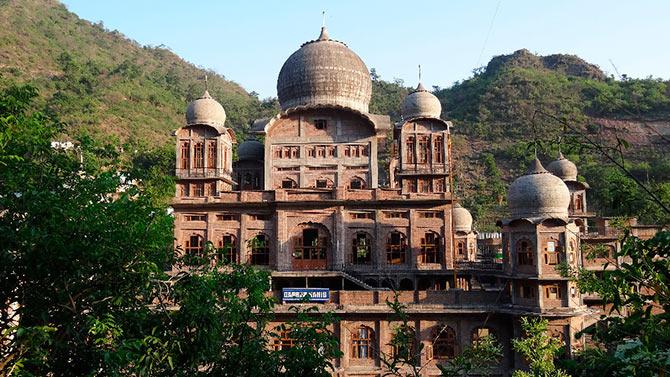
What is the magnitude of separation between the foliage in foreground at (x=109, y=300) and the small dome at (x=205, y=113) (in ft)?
65.9

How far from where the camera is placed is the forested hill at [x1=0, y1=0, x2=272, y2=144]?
200 ft

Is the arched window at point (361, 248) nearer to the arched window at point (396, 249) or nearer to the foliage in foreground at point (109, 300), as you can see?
the arched window at point (396, 249)

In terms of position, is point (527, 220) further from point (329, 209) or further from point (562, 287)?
point (329, 209)

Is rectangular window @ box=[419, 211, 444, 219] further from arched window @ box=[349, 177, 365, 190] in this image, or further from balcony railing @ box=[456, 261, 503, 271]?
arched window @ box=[349, 177, 365, 190]

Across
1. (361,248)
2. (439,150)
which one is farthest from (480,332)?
(439,150)

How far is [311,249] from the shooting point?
2631cm

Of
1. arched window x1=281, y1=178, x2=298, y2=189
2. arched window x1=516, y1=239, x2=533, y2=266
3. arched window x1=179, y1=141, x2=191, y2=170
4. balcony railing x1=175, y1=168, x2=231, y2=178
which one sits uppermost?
arched window x1=179, y1=141, x2=191, y2=170

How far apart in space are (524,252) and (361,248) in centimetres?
788

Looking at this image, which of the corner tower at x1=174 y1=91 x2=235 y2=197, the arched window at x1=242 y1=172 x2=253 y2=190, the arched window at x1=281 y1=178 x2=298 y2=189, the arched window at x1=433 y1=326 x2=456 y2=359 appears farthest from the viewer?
the arched window at x1=242 y1=172 x2=253 y2=190

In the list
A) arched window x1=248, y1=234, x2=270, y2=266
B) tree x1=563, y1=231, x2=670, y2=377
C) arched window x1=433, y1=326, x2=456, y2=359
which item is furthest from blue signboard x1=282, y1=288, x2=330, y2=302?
tree x1=563, y1=231, x2=670, y2=377

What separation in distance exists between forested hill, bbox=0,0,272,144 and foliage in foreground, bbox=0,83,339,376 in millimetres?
45125

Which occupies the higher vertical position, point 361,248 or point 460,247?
point 460,247

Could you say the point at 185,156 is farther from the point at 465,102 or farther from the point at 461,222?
the point at 465,102

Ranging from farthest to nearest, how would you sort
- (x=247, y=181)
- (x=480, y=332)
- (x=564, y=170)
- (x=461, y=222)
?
(x=461, y=222)
(x=564, y=170)
(x=247, y=181)
(x=480, y=332)
